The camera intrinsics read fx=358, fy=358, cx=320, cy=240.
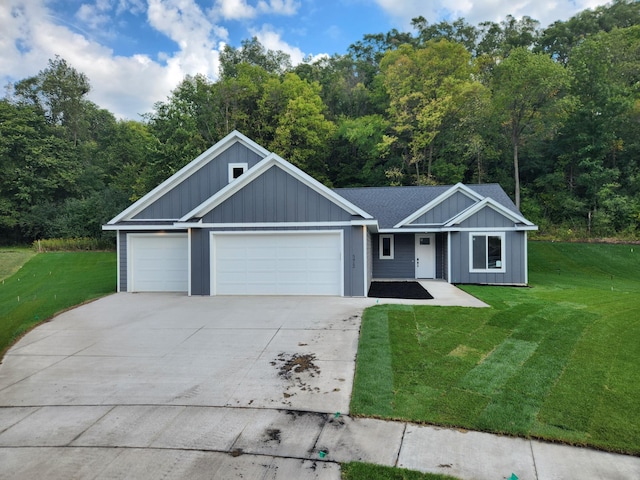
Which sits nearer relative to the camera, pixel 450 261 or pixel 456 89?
pixel 450 261

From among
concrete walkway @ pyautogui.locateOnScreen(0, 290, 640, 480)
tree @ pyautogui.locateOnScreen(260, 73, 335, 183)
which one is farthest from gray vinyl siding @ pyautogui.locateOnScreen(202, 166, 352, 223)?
tree @ pyautogui.locateOnScreen(260, 73, 335, 183)

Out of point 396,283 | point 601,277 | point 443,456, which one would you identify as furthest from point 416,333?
point 601,277

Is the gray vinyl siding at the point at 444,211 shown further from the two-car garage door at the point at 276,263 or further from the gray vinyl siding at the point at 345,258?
the two-car garage door at the point at 276,263

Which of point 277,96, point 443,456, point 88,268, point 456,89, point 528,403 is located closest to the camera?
point 443,456

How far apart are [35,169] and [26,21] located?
22.5m

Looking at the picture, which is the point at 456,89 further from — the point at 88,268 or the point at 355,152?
the point at 88,268

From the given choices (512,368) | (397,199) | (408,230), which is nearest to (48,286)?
(408,230)

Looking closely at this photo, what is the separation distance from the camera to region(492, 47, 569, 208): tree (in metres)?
25.1

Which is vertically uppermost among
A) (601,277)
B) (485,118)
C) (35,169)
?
(485,118)

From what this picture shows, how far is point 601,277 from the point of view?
16250 mm

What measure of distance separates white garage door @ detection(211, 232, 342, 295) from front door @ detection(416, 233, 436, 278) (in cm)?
610

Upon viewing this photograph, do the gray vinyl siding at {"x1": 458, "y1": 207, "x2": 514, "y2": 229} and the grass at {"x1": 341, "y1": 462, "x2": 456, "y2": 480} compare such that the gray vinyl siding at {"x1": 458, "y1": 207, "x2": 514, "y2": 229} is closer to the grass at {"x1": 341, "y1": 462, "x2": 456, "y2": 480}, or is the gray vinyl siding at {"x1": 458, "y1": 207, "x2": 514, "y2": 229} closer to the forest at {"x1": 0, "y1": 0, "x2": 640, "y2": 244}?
the grass at {"x1": 341, "y1": 462, "x2": 456, "y2": 480}

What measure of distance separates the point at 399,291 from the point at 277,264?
4166 mm

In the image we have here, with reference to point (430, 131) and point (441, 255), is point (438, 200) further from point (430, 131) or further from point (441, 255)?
point (430, 131)
